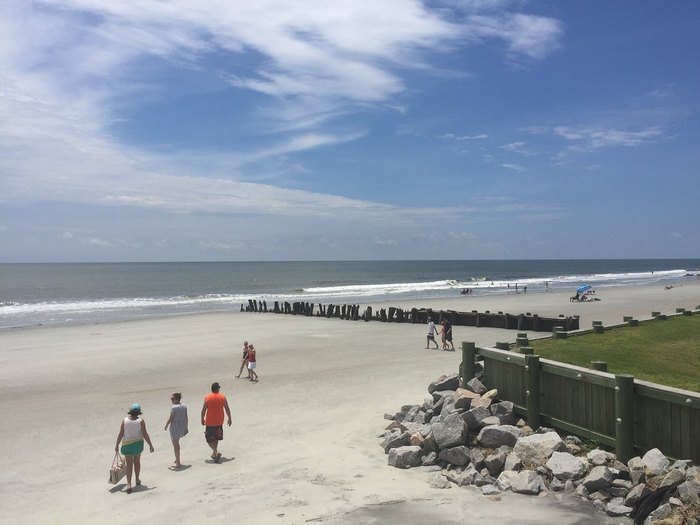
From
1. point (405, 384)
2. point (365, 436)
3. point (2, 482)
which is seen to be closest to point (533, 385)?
point (365, 436)

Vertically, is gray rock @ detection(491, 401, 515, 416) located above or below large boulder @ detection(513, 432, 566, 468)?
above

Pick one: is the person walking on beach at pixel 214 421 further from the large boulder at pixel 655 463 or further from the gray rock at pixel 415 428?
the large boulder at pixel 655 463

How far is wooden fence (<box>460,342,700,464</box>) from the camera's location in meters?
7.78

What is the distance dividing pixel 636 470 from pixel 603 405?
1249 millimetres

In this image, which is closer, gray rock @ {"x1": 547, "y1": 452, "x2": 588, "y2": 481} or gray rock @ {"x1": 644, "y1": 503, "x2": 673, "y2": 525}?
gray rock @ {"x1": 644, "y1": 503, "x2": 673, "y2": 525}

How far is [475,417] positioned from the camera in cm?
1018

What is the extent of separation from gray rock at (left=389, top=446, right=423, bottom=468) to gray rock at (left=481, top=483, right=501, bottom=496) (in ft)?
5.35

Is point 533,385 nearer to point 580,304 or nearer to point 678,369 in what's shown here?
point 678,369

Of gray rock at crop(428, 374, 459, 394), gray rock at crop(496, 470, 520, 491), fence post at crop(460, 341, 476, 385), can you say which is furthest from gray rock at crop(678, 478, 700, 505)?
gray rock at crop(428, 374, 459, 394)

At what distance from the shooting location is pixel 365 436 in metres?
12.1

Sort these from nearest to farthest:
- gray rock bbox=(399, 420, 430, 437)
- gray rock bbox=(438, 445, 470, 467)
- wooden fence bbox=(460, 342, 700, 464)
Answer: wooden fence bbox=(460, 342, 700, 464)
gray rock bbox=(438, 445, 470, 467)
gray rock bbox=(399, 420, 430, 437)

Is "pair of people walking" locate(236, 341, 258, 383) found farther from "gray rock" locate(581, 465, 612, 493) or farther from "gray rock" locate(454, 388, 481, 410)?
"gray rock" locate(581, 465, 612, 493)

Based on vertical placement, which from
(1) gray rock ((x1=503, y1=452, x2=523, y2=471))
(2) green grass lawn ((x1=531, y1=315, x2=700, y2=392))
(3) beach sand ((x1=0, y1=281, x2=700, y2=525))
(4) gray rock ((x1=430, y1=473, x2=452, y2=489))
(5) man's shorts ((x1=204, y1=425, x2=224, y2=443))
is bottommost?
(3) beach sand ((x1=0, y1=281, x2=700, y2=525))

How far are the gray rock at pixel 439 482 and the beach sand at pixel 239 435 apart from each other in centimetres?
22
